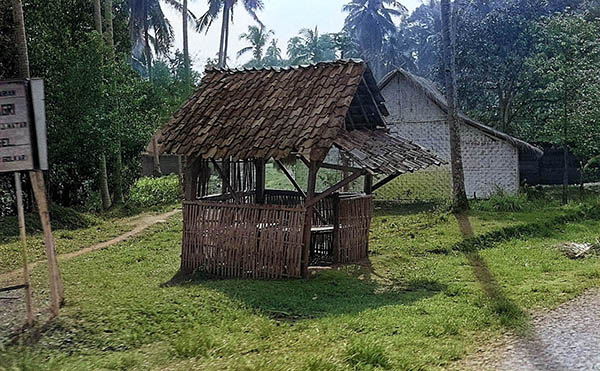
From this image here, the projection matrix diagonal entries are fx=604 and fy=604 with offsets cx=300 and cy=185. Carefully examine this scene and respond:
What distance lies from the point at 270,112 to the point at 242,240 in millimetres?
2320

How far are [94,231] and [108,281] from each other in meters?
7.15

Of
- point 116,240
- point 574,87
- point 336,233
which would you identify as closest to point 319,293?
point 336,233

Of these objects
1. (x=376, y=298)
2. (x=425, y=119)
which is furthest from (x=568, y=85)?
(x=376, y=298)

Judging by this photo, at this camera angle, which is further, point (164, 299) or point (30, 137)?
point (164, 299)

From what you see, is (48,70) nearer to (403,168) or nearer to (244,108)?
(244,108)

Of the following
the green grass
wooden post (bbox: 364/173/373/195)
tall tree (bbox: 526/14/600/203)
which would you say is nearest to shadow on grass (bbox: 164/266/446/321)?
wooden post (bbox: 364/173/373/195)

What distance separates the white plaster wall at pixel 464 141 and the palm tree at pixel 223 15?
1581 centimetres

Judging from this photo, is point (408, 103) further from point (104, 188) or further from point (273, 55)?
point (273, 55)

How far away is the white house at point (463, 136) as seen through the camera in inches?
856

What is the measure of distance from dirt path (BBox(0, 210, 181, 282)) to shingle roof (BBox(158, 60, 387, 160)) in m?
3.75

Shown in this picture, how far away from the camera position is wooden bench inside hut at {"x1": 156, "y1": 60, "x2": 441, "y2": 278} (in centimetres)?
996

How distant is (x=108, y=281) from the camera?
9.84 metres

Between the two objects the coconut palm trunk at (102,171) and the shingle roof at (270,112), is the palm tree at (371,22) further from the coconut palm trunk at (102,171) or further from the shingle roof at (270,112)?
the shingle roof at (270,112)

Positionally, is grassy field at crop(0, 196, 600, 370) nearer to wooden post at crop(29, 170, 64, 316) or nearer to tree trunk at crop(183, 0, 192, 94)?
wooden post at crop(29, 170, 64, 316)
